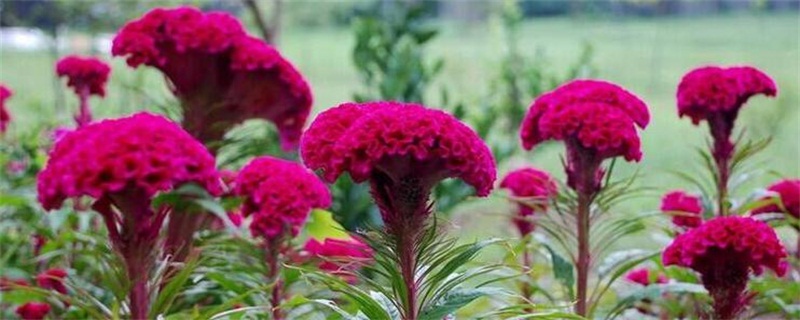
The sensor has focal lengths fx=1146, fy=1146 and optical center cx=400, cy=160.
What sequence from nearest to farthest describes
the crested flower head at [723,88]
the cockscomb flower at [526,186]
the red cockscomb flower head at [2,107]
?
1. the crested flower head at [723,88]
2. the cockscomb flower at [526,186]
3. the red cockscomb flower head at [2,107]

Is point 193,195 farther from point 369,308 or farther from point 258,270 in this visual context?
point 258,270

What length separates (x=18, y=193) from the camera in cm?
161

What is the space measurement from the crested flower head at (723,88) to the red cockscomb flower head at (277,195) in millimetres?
456

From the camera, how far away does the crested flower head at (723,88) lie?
4.38 feet

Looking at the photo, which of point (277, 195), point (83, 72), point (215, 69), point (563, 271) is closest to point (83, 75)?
point (83, 72)

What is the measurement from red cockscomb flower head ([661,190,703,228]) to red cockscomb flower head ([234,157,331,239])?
1.62 feet

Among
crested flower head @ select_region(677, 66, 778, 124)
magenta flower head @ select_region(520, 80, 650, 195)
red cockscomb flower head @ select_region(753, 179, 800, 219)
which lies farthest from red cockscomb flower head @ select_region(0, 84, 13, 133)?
red cockscomb flower head @ select_region(753, 179, 800, 219)

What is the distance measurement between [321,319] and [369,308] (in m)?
0.23

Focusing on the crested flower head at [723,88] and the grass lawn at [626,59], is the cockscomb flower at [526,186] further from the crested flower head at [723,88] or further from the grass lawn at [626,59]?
the grass lawn at [626,59]

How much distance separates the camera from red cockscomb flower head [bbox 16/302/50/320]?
1.46m

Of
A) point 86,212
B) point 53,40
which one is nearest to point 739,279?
point 86,212

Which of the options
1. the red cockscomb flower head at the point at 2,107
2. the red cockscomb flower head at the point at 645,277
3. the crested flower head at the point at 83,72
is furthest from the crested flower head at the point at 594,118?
the red cockscomb flower head at the point at 2,107

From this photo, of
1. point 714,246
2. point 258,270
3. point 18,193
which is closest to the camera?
point 714,246

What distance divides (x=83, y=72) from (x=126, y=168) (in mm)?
803
